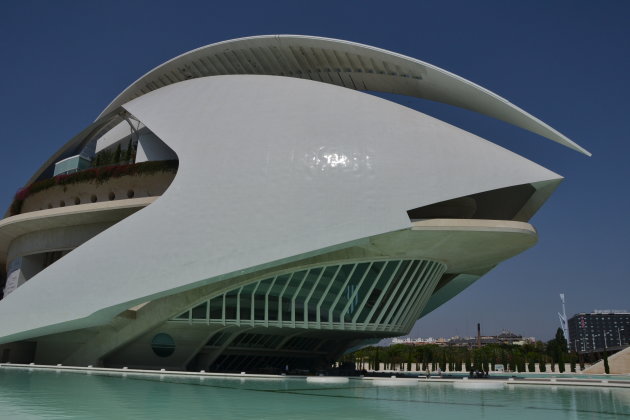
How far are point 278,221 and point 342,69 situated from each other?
1002cm

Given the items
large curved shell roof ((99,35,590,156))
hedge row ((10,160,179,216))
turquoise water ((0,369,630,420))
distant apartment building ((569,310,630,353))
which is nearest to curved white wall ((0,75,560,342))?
large curved shell roof ((99,35,590,156))

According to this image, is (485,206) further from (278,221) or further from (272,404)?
(272,404)

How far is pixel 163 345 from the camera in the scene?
72.3ft

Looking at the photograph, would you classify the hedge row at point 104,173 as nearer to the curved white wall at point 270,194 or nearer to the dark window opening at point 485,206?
the curved white wall at point 270,194

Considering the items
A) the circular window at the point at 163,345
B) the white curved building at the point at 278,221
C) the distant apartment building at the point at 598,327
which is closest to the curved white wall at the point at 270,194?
the white curved building at the point at 278,221

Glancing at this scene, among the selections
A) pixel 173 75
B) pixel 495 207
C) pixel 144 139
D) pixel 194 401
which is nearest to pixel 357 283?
pixel 495 207

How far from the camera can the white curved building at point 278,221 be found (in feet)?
60.4

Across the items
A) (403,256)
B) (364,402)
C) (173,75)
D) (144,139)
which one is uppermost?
(173,75)

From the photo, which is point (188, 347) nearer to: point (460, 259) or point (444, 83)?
point (460, 259)

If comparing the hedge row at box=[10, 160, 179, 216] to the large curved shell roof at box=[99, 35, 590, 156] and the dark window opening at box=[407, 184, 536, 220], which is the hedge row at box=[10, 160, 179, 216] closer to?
the large curved shell roof at box=[99, 35, 590, 156]

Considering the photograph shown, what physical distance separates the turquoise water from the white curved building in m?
5.95

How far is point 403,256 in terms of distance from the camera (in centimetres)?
2053

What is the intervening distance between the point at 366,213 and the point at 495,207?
845cm

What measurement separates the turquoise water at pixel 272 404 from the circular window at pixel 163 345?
7808 millimetres
